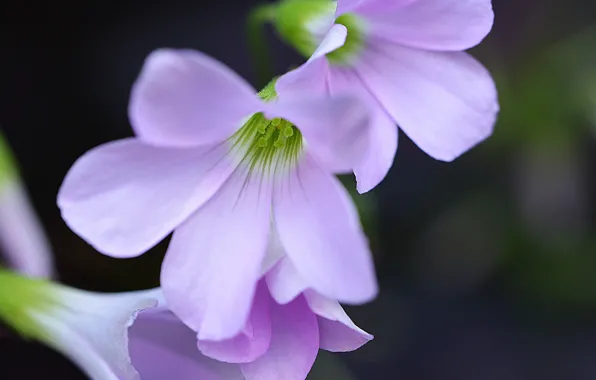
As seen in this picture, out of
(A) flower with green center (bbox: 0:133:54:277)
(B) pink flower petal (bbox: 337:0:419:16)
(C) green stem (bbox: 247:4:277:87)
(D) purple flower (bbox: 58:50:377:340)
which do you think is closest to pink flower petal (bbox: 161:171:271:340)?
(D) purple flower (bbox: 58:50:377:340)

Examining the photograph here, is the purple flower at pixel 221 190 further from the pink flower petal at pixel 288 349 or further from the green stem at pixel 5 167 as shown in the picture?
the green stem at pixel 5 167

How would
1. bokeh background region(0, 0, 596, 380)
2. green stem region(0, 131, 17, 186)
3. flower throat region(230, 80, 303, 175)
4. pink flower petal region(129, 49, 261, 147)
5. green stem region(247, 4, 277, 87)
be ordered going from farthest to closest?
1. bokeh background region(0, 0, 596, 380)
2. green stem region(0, 131, 17, 186)
3. green stem region(247, 4, 277, 87)
4. flower throat region(230, 80, 303, 175)
5. pink flower petal region(129, 49, 261, 147)

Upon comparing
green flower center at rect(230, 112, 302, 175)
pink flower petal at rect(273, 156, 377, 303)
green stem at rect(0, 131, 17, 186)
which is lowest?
green stem at rect(0, 131, 17, 186)

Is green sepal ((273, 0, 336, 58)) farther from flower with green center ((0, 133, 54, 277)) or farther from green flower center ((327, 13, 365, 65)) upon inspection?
flower with green center ((0, 133, 54, 277))

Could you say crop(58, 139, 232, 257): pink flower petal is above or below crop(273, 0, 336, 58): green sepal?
below

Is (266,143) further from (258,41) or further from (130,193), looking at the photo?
(258,41)

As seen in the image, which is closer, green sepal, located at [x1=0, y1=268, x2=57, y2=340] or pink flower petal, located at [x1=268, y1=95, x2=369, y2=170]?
pink flower petal, located at [x1=268, y1=95, x2=369, y2=170]

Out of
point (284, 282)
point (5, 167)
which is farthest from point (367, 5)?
point (5, 167)

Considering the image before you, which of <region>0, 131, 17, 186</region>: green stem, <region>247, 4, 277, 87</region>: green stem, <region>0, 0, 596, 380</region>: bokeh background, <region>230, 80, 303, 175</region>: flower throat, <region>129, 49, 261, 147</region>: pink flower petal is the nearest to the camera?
<region>129, 49, 261, 147</region>: pink flower petal
